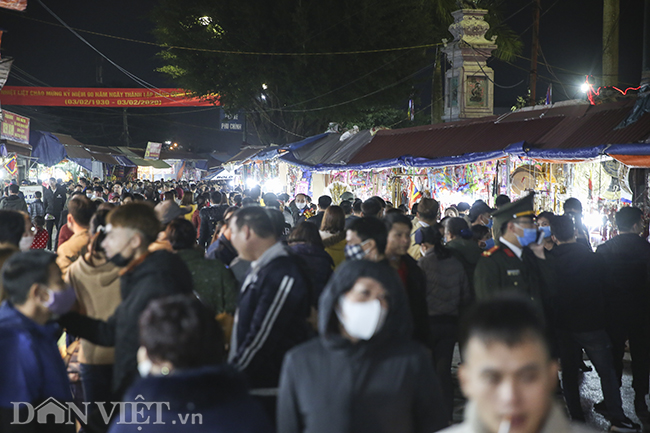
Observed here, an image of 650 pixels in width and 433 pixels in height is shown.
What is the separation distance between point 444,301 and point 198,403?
12.6 ft

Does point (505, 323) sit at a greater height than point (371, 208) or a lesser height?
lesser

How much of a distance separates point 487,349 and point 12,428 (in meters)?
2.31

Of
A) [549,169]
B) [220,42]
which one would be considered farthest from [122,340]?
[220,42]

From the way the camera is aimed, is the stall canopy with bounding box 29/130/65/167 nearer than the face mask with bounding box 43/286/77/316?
No

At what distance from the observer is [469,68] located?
19234 mm

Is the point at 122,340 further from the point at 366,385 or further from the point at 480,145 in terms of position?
the point at 480,145

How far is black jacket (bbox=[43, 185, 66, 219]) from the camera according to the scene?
681 inches

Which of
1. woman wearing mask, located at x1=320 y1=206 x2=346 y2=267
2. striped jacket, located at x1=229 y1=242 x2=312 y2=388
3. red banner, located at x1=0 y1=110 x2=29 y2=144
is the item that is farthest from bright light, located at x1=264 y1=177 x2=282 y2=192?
striped jacket, located at x1=229 y1=242 x2=312 y2=388

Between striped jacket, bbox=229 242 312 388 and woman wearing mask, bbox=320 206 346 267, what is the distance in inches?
119

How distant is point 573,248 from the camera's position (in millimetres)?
5656

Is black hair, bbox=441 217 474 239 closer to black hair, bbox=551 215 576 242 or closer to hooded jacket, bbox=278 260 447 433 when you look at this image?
black hair, bbox=551 215 576 242

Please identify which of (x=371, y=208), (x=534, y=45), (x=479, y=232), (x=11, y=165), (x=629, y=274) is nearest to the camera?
(x=629, y=274)

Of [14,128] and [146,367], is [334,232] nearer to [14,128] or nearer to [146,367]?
[146,367]

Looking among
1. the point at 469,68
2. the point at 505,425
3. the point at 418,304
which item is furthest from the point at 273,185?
the point at 505,425
